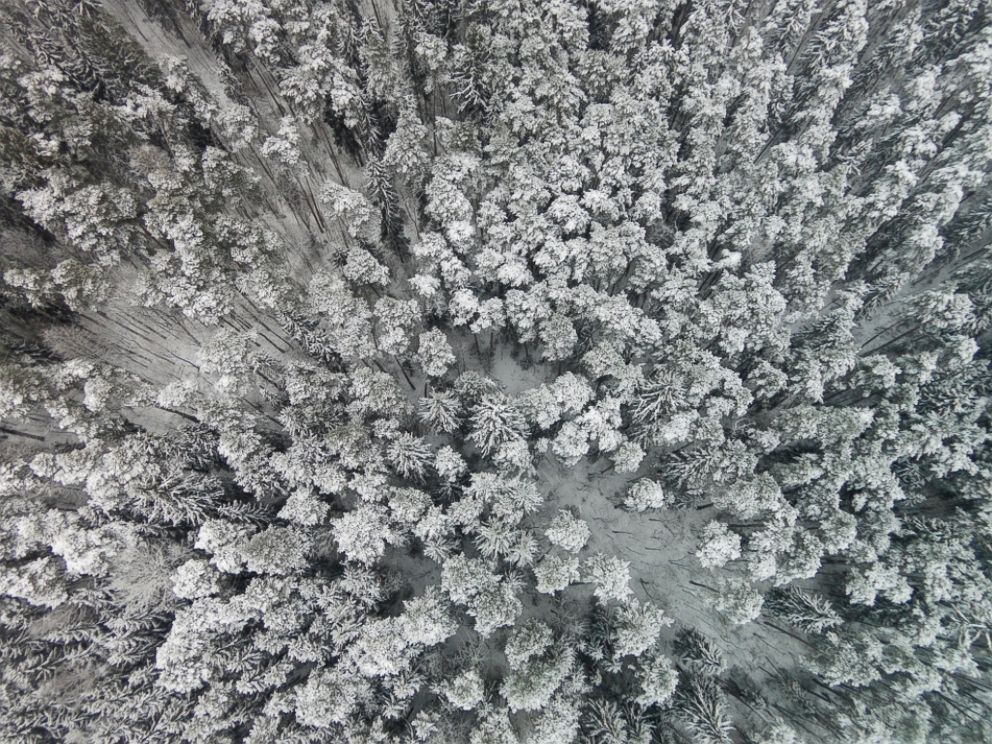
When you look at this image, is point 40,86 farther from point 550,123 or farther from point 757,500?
point 757,500

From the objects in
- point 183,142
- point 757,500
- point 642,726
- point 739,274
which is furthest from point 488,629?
point 183,142

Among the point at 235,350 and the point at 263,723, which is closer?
the point at 263,723

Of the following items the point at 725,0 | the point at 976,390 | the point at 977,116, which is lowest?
the point at 976,390

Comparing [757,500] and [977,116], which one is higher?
[977,116]

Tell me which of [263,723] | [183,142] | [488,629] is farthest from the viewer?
[183,142]

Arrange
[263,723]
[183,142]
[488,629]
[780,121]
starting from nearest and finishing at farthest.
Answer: [263,723]
[488,629]
[183,142]
[780,121]

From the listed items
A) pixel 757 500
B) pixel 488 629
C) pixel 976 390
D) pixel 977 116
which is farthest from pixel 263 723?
pixel 977 116
